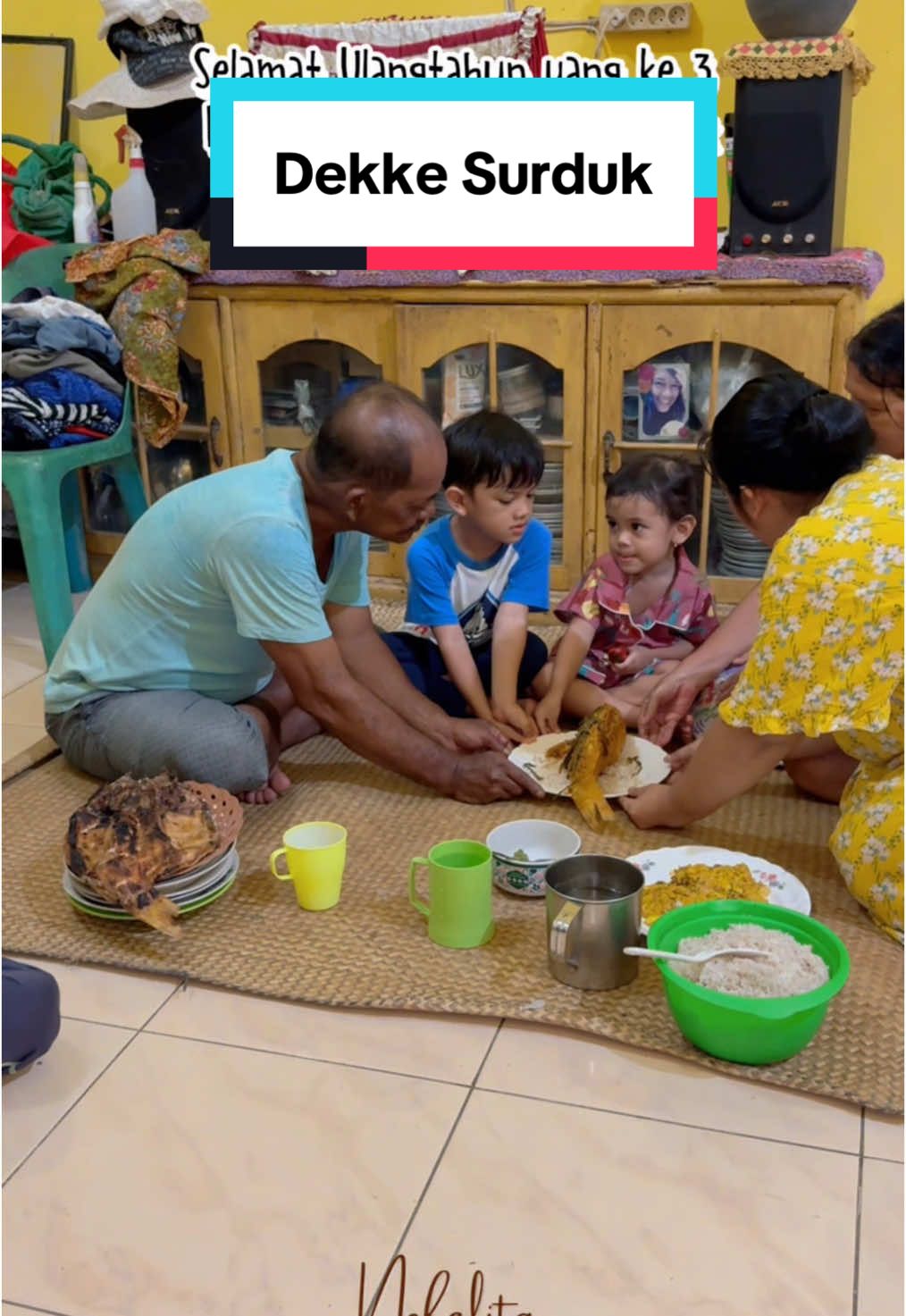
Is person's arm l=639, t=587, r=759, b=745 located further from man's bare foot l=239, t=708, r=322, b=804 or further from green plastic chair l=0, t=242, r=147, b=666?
green plastic chair l=0, t=242, r=147, b=666

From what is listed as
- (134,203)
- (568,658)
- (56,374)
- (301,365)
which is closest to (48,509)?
(56,374)

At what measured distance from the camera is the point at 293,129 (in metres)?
2.43

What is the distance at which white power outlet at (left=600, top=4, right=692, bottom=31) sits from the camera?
8.77 feet

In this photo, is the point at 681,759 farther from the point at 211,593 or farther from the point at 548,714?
the point at 211,593

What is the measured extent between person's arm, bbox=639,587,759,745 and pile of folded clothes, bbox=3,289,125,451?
4.70 ft

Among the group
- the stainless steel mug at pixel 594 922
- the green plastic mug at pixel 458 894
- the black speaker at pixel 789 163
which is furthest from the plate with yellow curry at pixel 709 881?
the black speaker at pixel 789 163

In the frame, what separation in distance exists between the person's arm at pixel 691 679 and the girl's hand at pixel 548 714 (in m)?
0.16

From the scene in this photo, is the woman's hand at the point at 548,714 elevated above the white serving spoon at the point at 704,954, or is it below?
above

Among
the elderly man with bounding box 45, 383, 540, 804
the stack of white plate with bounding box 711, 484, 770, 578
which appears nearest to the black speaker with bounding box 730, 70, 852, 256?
the stack of white plate with bounding box 711, 484, 770, 578

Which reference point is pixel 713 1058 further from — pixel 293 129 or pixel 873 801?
pixel 293 129

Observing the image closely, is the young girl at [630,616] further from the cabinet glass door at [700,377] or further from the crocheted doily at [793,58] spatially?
the crocheted doily at [793,58]

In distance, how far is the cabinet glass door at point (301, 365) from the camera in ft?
8.90

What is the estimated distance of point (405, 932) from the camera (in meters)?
1.54

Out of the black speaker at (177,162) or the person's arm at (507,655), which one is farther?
the black speaker at (177,162)
